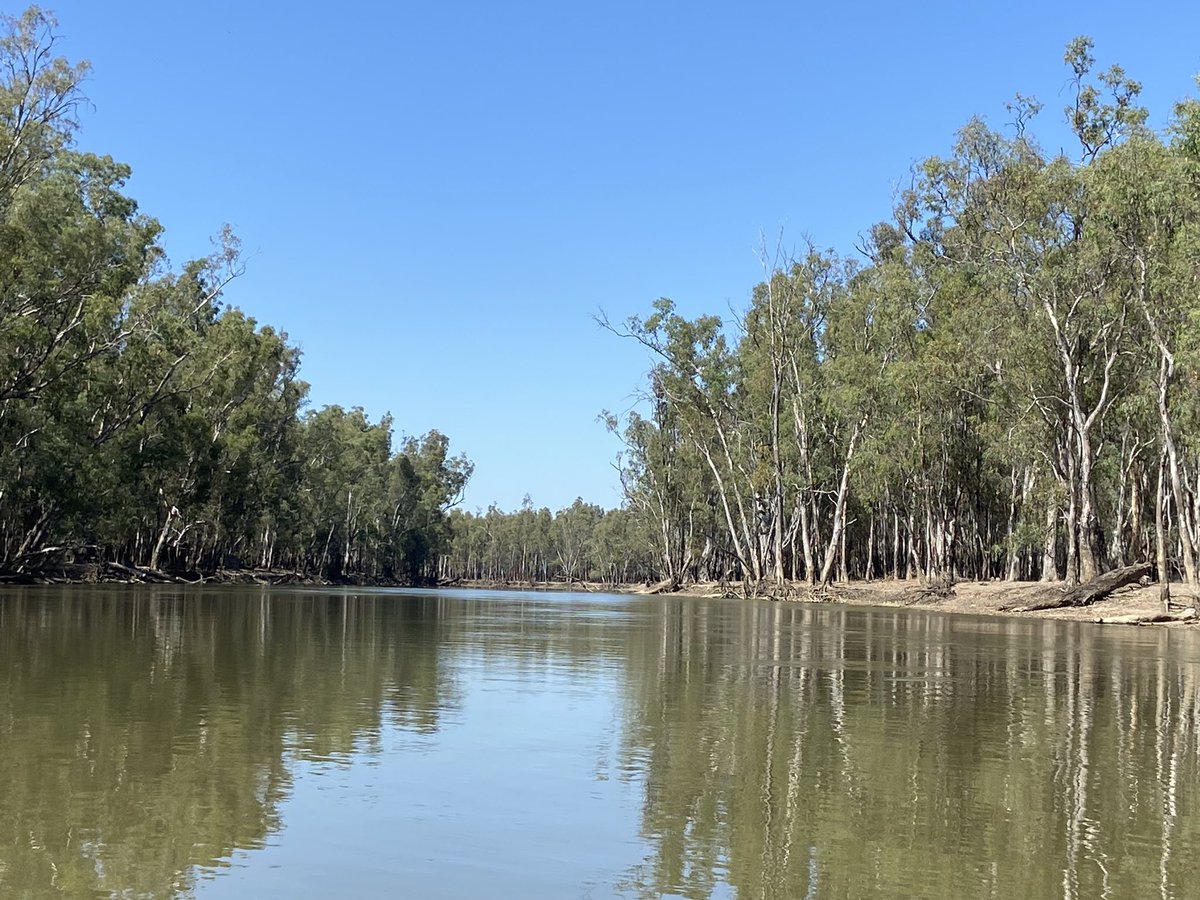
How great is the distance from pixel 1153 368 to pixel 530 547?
14193 cm

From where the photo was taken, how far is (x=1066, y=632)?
88.7ft

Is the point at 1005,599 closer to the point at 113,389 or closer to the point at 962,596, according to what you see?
the point at 962,596

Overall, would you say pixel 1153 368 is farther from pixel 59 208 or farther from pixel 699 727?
pixel 59 208

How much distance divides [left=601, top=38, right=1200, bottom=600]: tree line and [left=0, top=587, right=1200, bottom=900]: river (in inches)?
845

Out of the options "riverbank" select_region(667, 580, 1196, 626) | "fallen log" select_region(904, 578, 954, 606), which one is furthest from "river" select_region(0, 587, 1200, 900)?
"fallen log" select_region(904, 578, 954, 606)

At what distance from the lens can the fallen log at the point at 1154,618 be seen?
30.5 m

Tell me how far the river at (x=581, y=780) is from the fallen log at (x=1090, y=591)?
913 inches

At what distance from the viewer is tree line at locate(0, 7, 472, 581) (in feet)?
129

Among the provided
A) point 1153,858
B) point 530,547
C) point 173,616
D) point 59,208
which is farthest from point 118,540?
point 530,547

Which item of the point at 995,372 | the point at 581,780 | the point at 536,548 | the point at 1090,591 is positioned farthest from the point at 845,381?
the point at 536,548

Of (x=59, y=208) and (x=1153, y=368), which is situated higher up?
(x=59, y=208)

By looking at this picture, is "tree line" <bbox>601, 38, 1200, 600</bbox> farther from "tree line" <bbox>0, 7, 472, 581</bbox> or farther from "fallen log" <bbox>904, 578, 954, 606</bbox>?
"tree line" <bbox>0, 7, 472, 581</bbox>

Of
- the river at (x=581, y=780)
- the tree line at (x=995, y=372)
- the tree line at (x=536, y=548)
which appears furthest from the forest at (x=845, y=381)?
the tree line at (x=536, y=548)

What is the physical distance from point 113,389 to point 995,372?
37.8 meters
